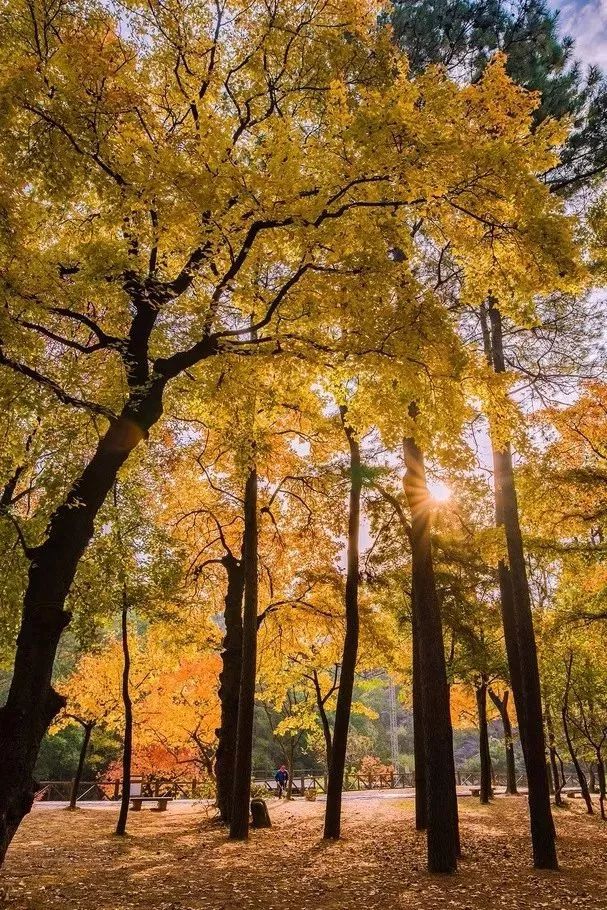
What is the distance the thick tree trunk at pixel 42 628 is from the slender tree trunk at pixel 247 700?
17.7 feet

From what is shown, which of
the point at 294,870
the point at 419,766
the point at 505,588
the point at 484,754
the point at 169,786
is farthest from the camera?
the point at 169,786

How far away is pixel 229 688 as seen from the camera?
14.3 m

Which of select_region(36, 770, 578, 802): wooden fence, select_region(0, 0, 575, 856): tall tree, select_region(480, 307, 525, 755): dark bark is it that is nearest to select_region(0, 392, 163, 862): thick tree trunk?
select_region(0, 0, 575, 856): tall tree

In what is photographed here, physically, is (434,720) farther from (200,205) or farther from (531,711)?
(200,205)

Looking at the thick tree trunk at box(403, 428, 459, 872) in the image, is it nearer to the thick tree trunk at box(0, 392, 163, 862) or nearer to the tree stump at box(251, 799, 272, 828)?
the thick tree trunk at box(0, 392, 163, 862)

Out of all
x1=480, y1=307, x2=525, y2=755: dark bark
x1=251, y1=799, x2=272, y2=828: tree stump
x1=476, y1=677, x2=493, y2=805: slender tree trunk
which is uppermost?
x1=480, y1=307, x2=525, y2=755: dark bark

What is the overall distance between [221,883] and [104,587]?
4.23 metres

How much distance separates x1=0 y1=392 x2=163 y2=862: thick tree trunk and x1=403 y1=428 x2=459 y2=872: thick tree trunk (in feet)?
15.7

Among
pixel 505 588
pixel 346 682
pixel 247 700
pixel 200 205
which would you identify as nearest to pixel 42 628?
pixel 200 205

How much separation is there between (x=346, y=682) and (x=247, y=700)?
2.14 meters

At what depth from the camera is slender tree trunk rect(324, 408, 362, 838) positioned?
10.7 meters

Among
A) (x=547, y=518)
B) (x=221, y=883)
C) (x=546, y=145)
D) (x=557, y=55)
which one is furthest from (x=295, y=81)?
(x=221, y=883)

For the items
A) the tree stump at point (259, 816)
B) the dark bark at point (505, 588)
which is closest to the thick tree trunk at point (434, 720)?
the dark bark at point (505, 588)

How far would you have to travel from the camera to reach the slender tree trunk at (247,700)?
11.1m
